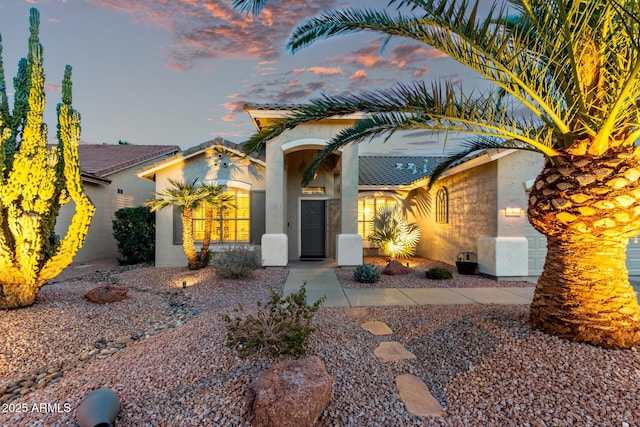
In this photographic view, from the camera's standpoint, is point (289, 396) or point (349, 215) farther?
point (349, 215)

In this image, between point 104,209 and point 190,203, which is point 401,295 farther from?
point 104,209

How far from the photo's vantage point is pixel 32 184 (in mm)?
5531

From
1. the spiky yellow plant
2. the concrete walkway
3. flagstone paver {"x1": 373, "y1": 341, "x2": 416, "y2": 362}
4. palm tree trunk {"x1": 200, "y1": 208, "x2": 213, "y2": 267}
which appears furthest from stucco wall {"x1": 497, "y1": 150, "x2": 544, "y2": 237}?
the spiky yellow plant

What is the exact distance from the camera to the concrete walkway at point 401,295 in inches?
261

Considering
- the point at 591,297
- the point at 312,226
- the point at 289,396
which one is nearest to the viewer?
the point at 289,396

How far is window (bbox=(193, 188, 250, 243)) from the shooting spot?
1149cm

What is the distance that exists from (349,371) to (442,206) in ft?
34.2

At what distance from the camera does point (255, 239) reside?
36.6ft

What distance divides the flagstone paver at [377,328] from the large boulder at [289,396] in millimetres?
2092

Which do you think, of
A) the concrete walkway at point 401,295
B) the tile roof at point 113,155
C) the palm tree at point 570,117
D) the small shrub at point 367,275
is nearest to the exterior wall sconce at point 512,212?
the concrete walkway at point 401,295

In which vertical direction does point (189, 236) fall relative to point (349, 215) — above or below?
below

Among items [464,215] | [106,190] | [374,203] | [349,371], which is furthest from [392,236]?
[106,190]

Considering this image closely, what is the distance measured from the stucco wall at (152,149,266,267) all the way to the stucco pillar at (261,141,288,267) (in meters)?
0.85

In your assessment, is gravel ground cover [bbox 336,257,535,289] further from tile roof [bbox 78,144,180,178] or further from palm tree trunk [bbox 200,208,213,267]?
tile roof [bbox 78,144,180,178]
